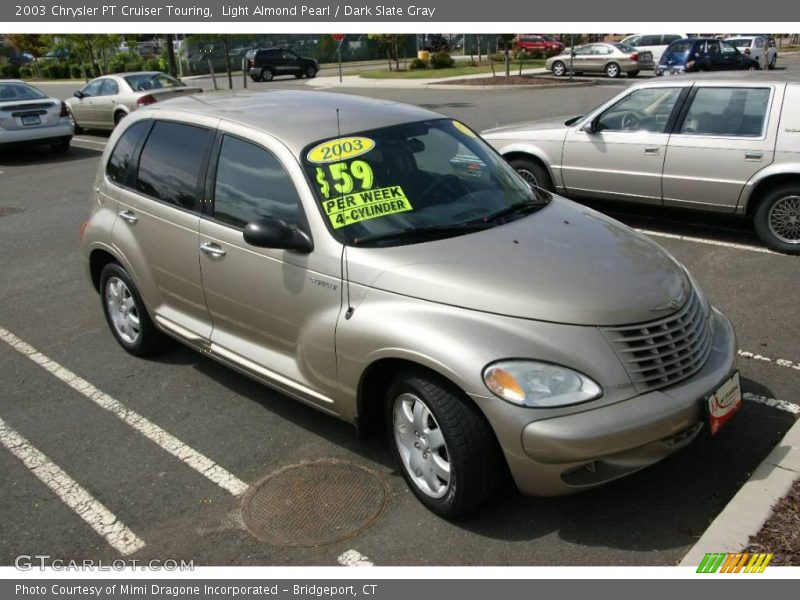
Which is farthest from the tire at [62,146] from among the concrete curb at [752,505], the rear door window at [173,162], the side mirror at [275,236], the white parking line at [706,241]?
the concrete curb at [752,505]

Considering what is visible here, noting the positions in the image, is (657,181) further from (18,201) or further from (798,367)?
(18,201)

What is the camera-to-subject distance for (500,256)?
151 inches

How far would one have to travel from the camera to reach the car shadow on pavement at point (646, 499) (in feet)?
11.7

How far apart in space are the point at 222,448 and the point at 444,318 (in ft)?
5.62

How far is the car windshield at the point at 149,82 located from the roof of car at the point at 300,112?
1292 cm

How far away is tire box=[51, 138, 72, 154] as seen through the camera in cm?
1608

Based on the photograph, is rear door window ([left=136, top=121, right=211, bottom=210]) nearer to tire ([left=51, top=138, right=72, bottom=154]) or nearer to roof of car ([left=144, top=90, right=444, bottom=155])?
roof of car ([left=144, top=90, right=444, bottom=155])

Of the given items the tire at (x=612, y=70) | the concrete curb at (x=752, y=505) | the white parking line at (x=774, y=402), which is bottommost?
the white parking line at (x=774, y=402)

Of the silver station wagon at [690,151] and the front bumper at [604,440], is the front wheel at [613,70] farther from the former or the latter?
the front bumper at [604,440]

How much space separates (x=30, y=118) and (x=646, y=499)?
1484 centimetres

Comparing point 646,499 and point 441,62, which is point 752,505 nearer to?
point 646,499

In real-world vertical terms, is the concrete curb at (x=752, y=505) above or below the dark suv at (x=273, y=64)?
below

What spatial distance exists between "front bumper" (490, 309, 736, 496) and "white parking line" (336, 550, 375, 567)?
753mm

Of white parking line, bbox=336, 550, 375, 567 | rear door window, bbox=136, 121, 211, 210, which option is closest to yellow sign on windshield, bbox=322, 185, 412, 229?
rear door window, bbox=136, 121, 211, 210
